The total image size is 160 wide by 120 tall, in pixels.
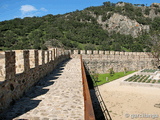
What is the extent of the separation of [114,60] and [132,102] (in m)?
11.2

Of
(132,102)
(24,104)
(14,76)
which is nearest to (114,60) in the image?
(132,102)

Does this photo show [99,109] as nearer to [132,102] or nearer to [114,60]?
[132,102]

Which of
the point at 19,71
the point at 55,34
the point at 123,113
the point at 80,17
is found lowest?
the point at 123,113

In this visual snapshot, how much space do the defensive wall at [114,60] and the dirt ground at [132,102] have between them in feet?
19.1

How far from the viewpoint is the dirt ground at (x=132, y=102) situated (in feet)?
29.8

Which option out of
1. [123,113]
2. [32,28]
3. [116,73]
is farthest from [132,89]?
[32,28]

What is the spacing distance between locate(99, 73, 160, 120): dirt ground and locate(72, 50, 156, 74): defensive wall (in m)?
5.83

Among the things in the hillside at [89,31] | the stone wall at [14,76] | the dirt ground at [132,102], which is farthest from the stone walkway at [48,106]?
the hillside at [89,31]

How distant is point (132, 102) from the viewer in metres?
11.1

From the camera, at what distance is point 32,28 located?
43875 millimetres

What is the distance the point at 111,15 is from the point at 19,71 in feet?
180

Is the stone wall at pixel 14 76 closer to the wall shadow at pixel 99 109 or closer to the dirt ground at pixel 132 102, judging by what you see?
the wall shadow at pixel 99 109

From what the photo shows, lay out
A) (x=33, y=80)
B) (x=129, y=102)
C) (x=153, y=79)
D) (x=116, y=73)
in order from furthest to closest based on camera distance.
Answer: (x=116, y=73) < (x=153, y=79) < (x=129, y=102) < (x=33, y=80)

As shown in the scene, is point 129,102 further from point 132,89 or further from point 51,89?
point 51,89
